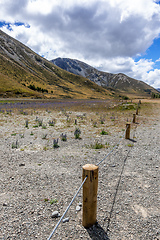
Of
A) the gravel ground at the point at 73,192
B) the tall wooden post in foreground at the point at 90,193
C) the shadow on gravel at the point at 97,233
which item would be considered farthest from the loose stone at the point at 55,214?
the shadow on gravel at the point at 97,233

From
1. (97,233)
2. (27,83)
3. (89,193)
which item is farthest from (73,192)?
(27,83)

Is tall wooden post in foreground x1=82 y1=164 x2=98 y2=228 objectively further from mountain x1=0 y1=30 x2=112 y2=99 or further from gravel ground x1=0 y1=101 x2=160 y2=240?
mountain x1=0 y1=30 x2=112 y2=99

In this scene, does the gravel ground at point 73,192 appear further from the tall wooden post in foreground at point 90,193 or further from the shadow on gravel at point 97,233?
the tall wooden post in foreground at point 90,193

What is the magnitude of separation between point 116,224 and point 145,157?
15.0 feet

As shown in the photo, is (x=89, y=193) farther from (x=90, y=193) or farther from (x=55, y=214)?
(x=55, y=214)

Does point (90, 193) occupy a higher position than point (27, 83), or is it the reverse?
point (27, 83)

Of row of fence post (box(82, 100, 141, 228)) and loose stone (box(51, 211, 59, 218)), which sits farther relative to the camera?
loose stone (box(51, 211, 59, 218))

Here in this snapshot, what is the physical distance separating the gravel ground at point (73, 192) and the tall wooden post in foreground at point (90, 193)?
256 mm

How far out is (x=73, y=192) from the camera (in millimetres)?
4535

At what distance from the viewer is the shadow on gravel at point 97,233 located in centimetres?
306

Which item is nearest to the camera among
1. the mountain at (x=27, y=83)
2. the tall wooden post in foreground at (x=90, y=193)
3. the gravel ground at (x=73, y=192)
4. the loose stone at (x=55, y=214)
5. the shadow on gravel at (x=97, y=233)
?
the tall wooden post in foreground at (x=90, y=193)

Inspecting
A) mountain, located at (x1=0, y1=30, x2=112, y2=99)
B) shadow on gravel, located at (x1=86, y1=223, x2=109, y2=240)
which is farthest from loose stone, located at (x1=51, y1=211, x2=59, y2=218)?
mountain, located at (x1=0, y1=30, x2=112, y2=99)

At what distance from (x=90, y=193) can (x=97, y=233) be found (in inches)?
41.0

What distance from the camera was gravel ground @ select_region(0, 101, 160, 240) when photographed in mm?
3230
